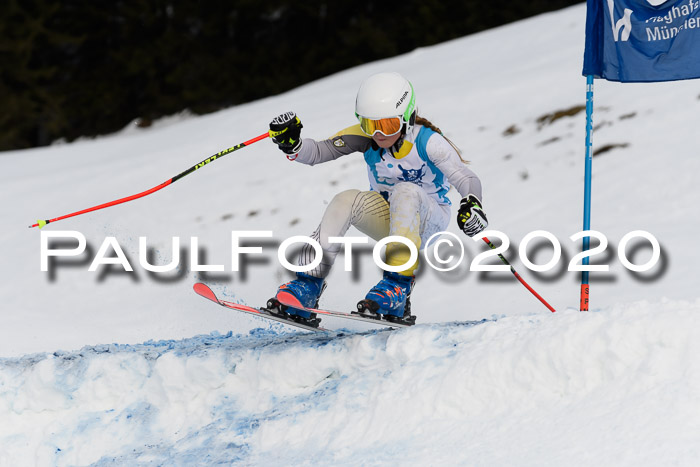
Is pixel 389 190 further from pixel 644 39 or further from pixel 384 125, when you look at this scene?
pixel 644 39

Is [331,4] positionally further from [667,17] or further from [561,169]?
[667,17]

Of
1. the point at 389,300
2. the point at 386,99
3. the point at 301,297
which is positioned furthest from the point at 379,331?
the point at 386,99

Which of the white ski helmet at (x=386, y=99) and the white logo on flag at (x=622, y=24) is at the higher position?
the white logo on flag at (x=622, y=24)

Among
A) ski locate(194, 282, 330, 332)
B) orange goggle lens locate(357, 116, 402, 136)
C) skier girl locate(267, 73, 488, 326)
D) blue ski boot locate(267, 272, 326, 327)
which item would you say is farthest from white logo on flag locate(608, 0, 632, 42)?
ski locate(194, 282, 330, 332)

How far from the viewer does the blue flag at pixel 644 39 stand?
4.66 m

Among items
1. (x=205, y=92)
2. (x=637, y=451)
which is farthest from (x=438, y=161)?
(x=205, y=92)

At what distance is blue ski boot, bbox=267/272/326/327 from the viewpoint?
13.9ft

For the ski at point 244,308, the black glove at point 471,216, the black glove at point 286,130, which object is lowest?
the ski at point 244,308

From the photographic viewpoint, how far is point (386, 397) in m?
3.63

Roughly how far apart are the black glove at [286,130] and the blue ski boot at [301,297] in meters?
0.79

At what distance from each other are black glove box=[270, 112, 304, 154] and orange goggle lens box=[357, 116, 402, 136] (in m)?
0.44

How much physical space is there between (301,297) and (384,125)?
3.49ft

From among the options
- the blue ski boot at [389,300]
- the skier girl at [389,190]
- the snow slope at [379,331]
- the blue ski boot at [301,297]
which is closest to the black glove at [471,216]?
the skier girl at [389,190]

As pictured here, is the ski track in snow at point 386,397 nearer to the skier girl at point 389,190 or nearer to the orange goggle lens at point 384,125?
the skier girl at point 389,190
